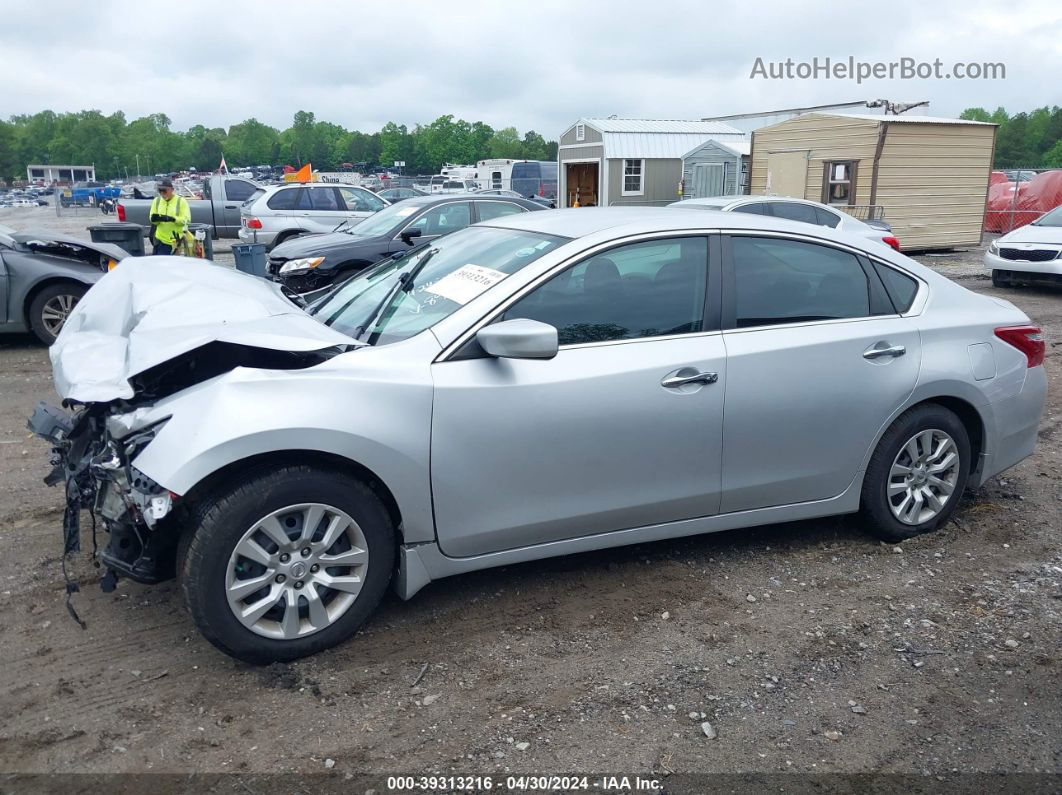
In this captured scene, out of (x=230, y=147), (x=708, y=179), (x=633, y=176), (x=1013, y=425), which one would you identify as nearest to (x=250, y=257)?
(x=1013, y=425)

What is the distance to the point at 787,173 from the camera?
853 inches

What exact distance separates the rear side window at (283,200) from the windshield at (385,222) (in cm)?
558

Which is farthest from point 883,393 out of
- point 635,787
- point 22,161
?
point 22,161

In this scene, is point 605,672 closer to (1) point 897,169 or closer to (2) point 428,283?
(2) point 428,283

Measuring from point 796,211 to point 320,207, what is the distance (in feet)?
30.1

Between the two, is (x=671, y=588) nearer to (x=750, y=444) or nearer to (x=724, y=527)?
(x=724, y=527)

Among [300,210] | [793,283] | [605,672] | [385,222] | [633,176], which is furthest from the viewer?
[633,176]

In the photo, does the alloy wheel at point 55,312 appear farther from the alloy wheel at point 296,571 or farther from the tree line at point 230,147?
the tree line at point 230,147

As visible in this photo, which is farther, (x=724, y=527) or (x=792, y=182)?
A: (x=792, y=182)

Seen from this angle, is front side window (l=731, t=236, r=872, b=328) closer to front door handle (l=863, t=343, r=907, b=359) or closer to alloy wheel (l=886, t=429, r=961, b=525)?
front door handle (l=863, t=343, r=907, b=359)

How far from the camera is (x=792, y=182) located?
21.6 metres

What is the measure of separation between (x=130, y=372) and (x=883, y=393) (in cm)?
333

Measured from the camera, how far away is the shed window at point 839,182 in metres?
20.1

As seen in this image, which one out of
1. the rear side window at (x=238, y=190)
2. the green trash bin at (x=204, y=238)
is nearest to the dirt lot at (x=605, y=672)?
the green trash bin at (x=204, y=238)
